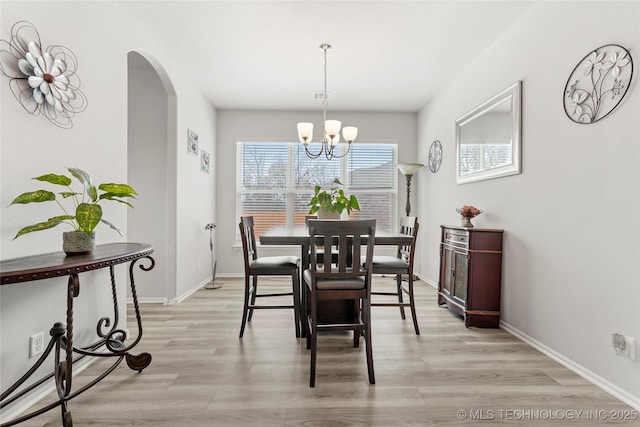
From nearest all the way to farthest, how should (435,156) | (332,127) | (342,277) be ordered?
(342,277) < (332,127) < (435,156)

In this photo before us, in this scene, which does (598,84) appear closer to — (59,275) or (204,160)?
(59,275)

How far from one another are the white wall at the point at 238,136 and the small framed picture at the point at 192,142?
0.97m

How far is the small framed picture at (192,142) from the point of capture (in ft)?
12.9

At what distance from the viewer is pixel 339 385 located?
1.91 m

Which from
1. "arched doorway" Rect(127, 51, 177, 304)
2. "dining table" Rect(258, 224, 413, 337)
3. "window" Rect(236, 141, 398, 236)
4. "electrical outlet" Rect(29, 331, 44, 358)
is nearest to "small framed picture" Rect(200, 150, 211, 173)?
"window" Rect(236, 141, 398, 236)

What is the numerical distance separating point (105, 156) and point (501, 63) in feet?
11.0

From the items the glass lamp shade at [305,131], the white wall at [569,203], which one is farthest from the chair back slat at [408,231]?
the glass lamp shade at [305,131]

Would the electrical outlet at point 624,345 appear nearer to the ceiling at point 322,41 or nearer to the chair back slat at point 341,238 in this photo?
the chair back slat at point 341,238

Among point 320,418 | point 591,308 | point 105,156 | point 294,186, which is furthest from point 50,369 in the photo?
point 294,186

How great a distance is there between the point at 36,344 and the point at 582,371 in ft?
10.4

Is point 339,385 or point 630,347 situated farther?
point 339,385

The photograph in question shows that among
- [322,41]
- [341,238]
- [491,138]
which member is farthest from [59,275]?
[491,138]

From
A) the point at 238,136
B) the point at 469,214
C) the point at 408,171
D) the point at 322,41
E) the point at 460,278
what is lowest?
the point at 460,278

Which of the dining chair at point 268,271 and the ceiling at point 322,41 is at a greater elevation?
the ceiling at point 322,41
